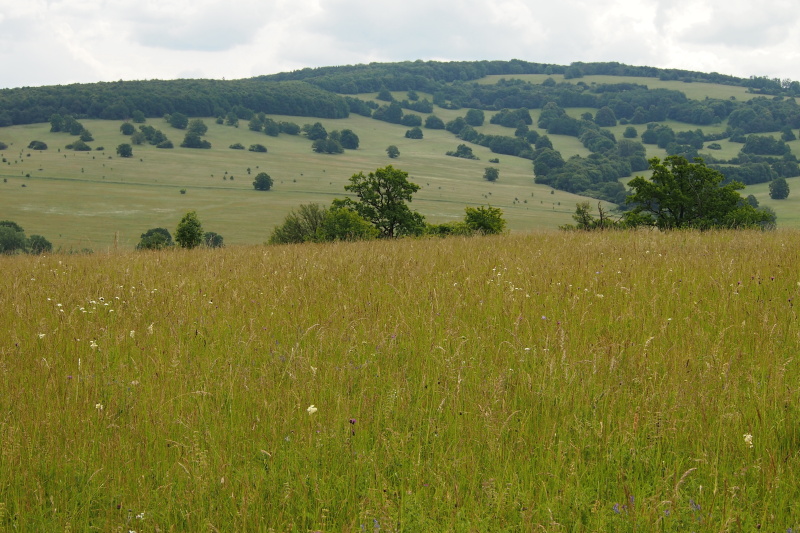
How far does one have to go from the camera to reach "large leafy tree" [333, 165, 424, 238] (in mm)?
45844

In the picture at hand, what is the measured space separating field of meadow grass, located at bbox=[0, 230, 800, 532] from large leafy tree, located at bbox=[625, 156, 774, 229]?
27952 mm

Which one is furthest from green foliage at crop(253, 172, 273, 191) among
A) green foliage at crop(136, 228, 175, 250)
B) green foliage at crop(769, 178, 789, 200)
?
green foliage at crop(769, 178, 789, 200)

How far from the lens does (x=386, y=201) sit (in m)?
46.4

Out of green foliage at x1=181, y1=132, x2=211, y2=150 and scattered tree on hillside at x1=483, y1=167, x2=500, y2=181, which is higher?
green foliage at x1=181, y1=132, x2=211, y2=150

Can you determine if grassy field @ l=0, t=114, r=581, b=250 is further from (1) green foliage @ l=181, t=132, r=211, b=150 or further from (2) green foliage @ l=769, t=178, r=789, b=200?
(2) green foliage @ l=769, t=178, r=789, b=200

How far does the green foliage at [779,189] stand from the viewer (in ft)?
379

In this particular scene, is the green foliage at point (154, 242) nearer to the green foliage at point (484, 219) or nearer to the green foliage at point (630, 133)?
the green foliage at point (484, 219)

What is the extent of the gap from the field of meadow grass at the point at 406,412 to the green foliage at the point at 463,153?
7090 inches

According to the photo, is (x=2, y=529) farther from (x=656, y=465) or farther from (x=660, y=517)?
(x=656, y=465)

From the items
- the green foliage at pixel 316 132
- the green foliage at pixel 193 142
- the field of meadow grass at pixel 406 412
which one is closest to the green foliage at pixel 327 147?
the green foliage at pixel 316 132

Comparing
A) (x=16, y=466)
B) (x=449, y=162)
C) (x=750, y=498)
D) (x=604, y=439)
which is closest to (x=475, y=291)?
(x=604, y=439)

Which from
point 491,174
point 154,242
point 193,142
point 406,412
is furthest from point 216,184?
point 406,412

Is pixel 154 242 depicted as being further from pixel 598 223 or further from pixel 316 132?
pixel 316 132

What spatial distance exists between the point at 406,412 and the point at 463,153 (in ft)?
608
